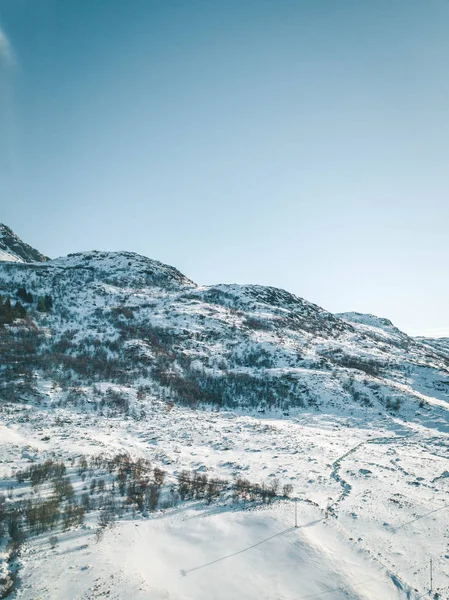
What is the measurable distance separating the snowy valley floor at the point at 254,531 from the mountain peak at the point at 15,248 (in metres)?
148

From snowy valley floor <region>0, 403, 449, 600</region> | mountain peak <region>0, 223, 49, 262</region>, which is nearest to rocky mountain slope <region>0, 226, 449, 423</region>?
snowy valley floor <region>0, 403, 449, 600</region>

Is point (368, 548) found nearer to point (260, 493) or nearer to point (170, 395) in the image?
point (260, 493)

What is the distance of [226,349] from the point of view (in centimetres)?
8000

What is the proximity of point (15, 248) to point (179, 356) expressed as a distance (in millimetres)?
139858

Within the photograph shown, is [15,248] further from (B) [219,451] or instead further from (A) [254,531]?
(A) [254,531]

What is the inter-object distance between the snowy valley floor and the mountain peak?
147506mm

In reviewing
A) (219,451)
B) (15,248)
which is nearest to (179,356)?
(219,451)

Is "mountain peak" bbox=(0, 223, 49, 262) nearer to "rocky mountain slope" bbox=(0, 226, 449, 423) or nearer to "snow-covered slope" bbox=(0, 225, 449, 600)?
"rocky mountain slope" bbox=(0, 226, 449, 423)

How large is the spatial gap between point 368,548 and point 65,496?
17.1m

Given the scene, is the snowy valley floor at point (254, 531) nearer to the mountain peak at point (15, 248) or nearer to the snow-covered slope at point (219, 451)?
the snow-covered slope at point (219, 451)

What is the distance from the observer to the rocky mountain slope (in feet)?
167

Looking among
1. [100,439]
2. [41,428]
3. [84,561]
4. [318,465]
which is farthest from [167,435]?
[84,561]

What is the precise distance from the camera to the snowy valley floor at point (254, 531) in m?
13.0

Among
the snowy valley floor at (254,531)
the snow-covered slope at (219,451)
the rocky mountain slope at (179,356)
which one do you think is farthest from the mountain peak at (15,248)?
the snowy valley floor at (254,531)
